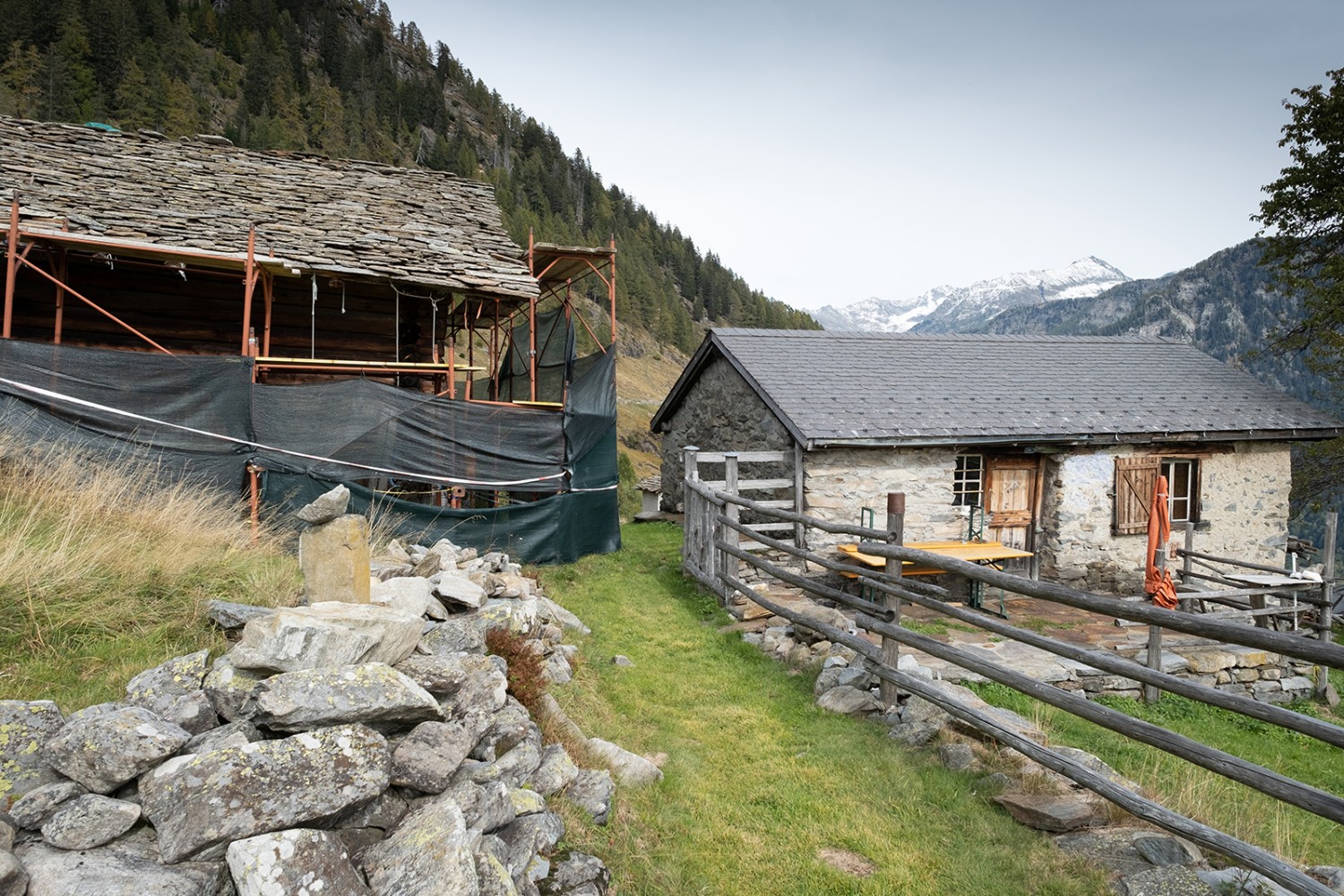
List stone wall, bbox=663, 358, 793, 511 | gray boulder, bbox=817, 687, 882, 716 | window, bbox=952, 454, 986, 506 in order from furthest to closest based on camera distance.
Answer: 1. window, bbox=952, 454, 986, 506
2. stone wall, bbox=663, 358, 793, 511
3. gray boulder, bbox=817, 687, 882, 716

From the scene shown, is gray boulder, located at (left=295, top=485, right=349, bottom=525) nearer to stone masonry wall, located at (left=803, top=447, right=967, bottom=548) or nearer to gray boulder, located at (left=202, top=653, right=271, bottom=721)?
gray boulder, located at (left=202, top=653, right=271, bottom=721)

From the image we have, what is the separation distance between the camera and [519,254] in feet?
44.4

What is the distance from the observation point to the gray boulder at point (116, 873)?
2156mm

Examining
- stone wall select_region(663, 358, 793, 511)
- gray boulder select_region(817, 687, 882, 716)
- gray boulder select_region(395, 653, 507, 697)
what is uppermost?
stone wall select_region(663, 358, 793, 511)

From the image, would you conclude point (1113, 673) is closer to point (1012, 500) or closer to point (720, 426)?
point (1012, 500)

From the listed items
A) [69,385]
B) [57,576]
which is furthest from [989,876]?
[69,385]

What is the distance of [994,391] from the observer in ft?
46.4

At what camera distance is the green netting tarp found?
7.55 metres

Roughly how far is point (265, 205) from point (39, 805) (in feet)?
42.1

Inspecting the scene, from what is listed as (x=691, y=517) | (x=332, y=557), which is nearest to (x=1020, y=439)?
(x=691, y=517)

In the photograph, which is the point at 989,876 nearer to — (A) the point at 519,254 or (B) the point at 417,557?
(B) the point at 417,557

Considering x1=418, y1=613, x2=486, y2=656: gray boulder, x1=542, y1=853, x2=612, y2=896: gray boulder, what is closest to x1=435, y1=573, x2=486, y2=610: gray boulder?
x1=418, y1=613, x2=486, y2=656: gray boulder

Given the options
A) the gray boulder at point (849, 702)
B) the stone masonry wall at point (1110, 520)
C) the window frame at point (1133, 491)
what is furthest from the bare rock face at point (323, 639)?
the window frame at point (1133, 491)

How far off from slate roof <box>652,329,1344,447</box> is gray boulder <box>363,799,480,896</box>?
947 cm
